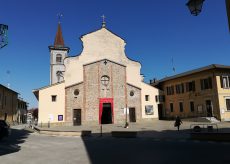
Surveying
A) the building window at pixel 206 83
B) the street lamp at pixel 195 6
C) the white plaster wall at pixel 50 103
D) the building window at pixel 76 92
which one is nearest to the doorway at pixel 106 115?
the building window at pixel 76 92

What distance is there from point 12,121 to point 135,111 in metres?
28.2

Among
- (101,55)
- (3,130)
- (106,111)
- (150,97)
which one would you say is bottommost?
(3,130)

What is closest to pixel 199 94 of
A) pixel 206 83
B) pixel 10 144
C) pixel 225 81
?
pixel 206 83

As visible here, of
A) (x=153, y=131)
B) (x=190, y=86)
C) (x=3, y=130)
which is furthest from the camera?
(x=190, y=86)

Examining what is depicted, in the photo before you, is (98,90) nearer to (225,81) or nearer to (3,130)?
(225,81)

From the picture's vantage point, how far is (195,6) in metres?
5.96

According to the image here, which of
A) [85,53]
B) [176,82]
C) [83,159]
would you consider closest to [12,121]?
[85,53]

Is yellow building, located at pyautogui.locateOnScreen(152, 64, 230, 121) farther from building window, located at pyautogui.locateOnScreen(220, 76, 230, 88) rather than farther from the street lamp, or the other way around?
the street lamp

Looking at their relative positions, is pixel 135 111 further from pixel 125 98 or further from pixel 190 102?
pixel 190 102

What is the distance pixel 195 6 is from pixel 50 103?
3239 centimetres

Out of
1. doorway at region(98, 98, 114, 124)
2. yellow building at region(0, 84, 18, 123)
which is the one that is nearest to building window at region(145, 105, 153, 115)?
doorway at region(98, 98, 114, 124)

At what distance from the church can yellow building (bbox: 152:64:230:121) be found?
11.5 feet

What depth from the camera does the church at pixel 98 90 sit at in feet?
119

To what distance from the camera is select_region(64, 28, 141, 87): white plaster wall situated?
1507 inches
